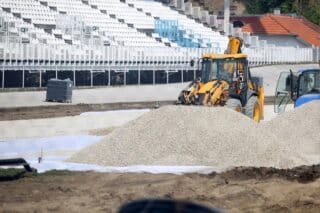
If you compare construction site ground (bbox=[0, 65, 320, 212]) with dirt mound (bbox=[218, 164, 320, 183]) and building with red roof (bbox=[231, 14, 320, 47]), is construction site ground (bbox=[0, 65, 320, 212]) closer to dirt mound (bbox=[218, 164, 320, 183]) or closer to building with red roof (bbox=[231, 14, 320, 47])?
dirt mound (bbox=[218, 164, 320, 183])

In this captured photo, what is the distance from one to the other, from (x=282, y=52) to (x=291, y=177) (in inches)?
1662

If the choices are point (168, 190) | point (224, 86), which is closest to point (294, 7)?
point (224, 86)

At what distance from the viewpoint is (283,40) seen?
66.2m

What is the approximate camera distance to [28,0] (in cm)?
4572

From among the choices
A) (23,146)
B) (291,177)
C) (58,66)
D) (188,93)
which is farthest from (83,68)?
(291,177)

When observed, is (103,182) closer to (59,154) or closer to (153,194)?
(153,194)

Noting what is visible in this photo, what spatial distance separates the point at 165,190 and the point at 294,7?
7259 cm

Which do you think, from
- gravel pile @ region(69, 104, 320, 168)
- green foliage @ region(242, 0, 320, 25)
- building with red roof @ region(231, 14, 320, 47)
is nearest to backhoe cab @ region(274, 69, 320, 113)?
gravel pile @ region(69, 104, 320, 168)

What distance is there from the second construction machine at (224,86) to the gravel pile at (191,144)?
561 cm

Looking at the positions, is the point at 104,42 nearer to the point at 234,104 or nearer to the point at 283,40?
the point at 234,104

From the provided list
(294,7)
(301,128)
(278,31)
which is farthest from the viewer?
(294,7)

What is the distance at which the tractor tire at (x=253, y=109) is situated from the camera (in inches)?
979

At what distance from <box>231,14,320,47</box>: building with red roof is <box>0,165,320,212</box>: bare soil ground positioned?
49.2 m

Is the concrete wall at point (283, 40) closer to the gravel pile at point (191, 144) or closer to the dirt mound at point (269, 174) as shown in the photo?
the gravel pile at point (191, 144)
